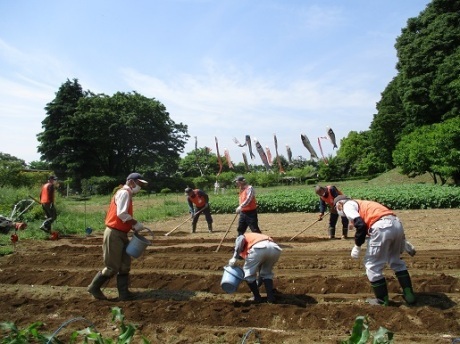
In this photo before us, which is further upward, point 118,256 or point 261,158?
point 261,158

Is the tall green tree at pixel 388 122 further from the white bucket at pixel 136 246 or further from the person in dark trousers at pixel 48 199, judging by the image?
the white bucket at pixel 136 246

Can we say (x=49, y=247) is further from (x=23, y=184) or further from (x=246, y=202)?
(x=23, y=184)

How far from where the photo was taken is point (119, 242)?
233 inches

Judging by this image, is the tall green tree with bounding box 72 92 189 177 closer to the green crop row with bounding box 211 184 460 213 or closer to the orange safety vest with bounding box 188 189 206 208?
the green crop row with bounding box 211 184 460 213

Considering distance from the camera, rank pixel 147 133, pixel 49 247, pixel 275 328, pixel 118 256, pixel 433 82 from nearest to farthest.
A: 1. pixel 275 328
2. pixel 118 256
3. pixel 49 247
4. pixel 433 82
5. pixel 147 133

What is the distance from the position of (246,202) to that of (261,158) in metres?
36.0

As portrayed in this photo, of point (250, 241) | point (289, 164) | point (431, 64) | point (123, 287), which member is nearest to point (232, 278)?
point (250, 241)

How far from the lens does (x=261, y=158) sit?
Answer: 44875 millimetres

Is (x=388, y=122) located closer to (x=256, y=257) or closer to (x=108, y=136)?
(x=108, y=136)

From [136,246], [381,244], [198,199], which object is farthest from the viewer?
[198,199]

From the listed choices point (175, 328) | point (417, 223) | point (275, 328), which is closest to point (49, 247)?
point (175, 328)

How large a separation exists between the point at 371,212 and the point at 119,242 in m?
3.25

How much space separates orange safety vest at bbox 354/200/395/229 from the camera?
5156 mm

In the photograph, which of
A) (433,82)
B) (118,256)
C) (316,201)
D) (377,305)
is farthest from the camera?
(433,82)
